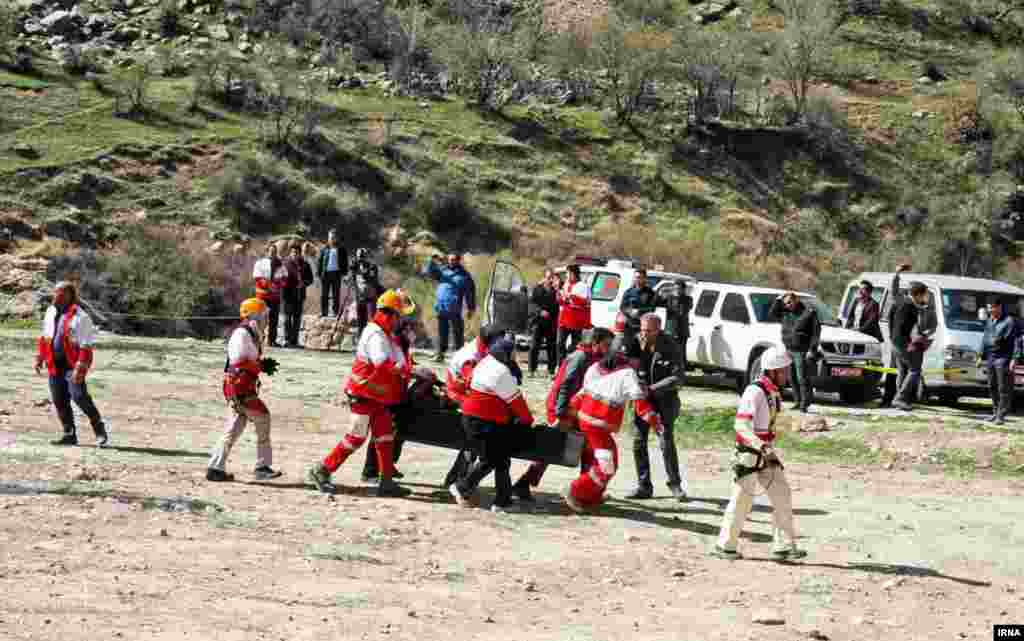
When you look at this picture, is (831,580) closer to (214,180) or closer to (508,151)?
(214,180)

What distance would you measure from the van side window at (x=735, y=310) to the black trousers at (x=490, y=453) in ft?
37.2

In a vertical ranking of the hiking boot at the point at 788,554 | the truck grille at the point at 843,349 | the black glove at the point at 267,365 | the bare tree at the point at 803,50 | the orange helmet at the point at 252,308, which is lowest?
the hiking boot at the point at 788,554

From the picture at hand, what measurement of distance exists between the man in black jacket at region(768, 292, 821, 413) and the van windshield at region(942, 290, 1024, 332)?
3.18 metres

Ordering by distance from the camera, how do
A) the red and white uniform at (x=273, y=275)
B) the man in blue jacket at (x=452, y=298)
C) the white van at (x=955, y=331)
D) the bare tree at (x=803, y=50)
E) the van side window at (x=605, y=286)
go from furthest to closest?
the bare tree at (x=803, y=50) < the van side window at (x=605, y=286) < the red and white uniform at (x=273, y=275) < the man in blue jacket at (x=452, y=298) < the white van at (x=955, y=331)

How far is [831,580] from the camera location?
1095 centimetres

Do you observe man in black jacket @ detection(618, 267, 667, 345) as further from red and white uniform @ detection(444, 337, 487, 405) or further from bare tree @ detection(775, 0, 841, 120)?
bare tree @ detection(775, 0, 841, 120)

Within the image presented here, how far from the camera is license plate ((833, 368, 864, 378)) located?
73.5 feet

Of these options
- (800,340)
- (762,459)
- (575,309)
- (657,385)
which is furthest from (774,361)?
(575,309)

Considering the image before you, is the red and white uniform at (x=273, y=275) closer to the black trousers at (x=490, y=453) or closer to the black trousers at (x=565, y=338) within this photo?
the black trousers at (x=565, y=338)

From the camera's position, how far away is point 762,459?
11062 mm

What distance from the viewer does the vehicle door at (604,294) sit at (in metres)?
26.0

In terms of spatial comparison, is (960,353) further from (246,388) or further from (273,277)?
(246,388)

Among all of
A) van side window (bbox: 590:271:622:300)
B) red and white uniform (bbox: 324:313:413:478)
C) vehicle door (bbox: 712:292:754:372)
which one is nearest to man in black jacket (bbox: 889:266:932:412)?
vehicle door (bbox: 712:292:754:372)

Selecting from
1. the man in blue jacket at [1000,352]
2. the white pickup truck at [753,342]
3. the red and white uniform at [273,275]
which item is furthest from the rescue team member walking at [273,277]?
the man in blue jacket at [1000,352]
